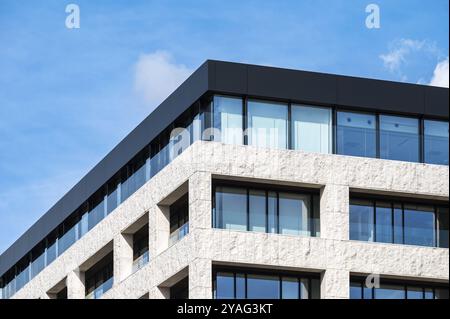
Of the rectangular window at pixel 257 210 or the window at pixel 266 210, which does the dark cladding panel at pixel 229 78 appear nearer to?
the window at pixel 266 210

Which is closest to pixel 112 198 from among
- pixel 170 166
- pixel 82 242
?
pixel 82 242

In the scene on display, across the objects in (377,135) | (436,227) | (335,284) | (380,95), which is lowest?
(335,284)

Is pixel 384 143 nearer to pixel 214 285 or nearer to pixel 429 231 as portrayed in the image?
pixel 429 231

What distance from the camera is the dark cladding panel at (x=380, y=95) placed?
5494 centimetres

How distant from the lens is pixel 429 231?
55.8 metres

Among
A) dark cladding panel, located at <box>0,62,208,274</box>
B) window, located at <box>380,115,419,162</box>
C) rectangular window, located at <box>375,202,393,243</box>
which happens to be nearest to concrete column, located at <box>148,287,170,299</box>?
dark cladding panel, located at <box>0,62,208,274</box>

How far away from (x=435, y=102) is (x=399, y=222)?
5.39m

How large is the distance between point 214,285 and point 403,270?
26.4ft

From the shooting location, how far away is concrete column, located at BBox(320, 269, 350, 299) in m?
52.7

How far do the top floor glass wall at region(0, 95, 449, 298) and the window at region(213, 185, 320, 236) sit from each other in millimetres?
2027

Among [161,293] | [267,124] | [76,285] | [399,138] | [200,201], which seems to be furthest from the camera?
[76,285]

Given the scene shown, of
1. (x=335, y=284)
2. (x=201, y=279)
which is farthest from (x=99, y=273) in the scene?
(x=335, y=284)

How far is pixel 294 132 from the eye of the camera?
2132 inches

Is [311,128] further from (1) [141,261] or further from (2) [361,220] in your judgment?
(1) [141,261]
